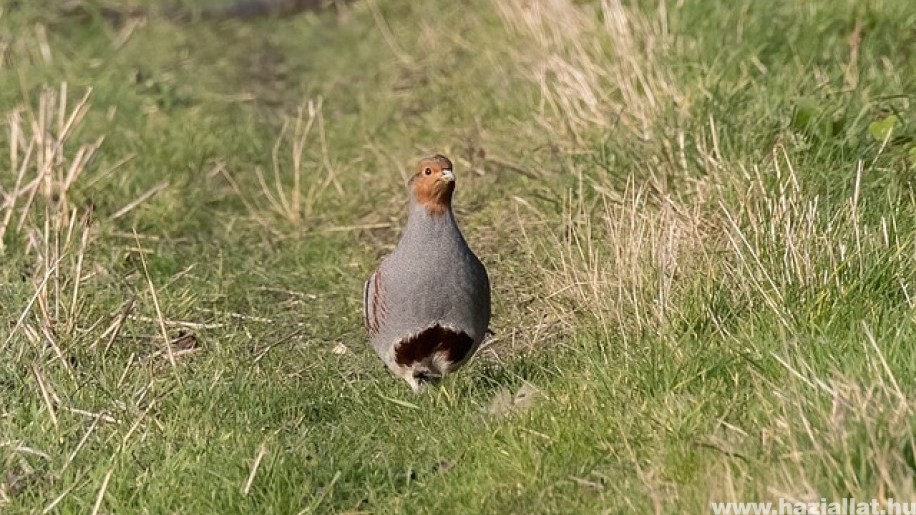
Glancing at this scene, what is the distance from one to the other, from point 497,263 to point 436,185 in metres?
1.37

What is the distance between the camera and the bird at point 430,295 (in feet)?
15.4

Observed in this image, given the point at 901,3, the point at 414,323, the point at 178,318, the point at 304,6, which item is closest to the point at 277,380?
the point at 414,323

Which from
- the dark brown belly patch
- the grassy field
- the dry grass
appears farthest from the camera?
the dry grass

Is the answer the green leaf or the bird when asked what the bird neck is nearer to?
the bird

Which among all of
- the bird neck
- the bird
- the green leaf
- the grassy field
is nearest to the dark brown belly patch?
the bird

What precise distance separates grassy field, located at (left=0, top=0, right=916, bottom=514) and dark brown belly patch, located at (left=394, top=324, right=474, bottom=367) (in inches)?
5.0

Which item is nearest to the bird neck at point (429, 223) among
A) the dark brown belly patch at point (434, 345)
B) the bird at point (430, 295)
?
the bird at point (430, 295)

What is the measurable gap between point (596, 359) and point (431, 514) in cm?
A: 87

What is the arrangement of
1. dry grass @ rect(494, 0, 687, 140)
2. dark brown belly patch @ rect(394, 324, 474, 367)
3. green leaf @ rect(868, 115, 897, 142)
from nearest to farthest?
dark brown belly patch @ rect(394, 324, 474, 367), green leaf @ rect(868, 115, 897, 142), dry grass @ rect(494, 0, 687, 140)

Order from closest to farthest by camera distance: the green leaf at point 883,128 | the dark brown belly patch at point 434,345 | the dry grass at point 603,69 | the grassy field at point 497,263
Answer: the grassy field at point 497,263 < the dark brown belly patch at point 434,345 < the green leaf at point 883,128 < the dry grass at point 603,69

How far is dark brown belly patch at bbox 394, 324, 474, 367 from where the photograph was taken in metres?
4.70

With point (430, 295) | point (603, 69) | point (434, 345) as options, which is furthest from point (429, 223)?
point (603, 69)

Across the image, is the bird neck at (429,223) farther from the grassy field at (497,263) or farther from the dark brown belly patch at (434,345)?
the grassy field at (497,263)

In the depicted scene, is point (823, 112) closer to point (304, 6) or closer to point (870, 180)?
point (870, 180)
